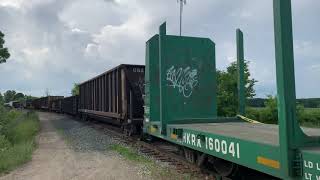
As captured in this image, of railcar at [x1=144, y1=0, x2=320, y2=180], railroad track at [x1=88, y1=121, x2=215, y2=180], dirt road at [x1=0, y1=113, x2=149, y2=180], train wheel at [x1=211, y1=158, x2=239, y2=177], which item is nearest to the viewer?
railcar at [x1=144, y1=0, x2=320, y2=180]

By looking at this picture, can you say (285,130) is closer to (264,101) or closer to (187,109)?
(187,109)

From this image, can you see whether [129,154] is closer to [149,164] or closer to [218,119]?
[149,164]

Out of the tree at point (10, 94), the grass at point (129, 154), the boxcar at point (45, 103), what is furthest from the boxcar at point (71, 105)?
the tree at point (10, 94)

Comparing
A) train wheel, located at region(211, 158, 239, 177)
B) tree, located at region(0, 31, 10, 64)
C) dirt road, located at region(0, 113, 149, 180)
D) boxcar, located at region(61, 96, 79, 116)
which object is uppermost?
tree, located at region(0, 31, 10, 64)

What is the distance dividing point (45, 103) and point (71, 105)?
87.9ft

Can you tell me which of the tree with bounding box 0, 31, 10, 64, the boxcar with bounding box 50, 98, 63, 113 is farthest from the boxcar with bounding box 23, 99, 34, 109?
the tree with bounding box 0, 31, 10, 64

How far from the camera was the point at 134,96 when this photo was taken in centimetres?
1655

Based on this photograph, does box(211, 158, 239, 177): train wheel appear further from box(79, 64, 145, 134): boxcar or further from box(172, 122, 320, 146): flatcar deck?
box(79, 64, 145, 134): boxcar

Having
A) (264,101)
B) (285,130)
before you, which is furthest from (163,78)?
(264,101)

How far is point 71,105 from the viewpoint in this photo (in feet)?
125

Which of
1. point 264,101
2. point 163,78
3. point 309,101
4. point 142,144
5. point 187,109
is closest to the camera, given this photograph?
point 309,101

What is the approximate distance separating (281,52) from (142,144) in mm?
10006

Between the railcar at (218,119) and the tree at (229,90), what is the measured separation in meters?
10.5

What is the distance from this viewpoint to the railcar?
4102mm
